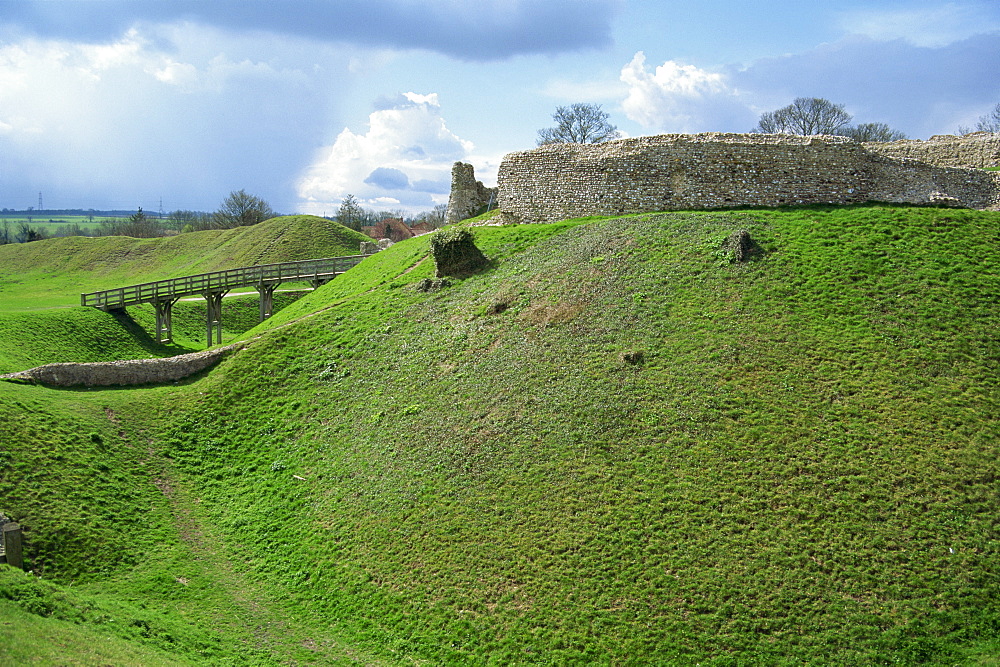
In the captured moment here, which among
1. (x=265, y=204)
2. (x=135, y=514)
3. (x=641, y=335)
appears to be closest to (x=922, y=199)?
(x=641, y=335)

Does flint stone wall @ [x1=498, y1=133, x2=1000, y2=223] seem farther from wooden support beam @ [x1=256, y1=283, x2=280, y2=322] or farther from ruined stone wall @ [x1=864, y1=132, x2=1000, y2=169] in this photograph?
wooden support beam @ [x1=256, y1=283, x2=280, y2=322]

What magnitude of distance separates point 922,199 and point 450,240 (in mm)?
15789

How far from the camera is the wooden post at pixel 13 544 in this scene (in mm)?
13664

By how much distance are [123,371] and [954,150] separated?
3089cm

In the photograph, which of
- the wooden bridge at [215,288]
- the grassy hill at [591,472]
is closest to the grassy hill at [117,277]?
the wooden bridge at [215,288]

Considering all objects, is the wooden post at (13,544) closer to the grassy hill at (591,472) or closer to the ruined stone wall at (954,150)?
the grassy hill at (591,472)

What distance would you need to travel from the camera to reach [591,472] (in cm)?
1468

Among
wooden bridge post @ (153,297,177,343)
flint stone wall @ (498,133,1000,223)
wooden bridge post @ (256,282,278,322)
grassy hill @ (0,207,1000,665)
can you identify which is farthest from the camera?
wooden bridge post @ (256,282,278,322)

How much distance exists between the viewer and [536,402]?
17016 mm

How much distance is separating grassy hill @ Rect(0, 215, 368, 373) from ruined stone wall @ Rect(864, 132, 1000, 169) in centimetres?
3617

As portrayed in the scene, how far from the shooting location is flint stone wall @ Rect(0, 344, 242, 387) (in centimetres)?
2225

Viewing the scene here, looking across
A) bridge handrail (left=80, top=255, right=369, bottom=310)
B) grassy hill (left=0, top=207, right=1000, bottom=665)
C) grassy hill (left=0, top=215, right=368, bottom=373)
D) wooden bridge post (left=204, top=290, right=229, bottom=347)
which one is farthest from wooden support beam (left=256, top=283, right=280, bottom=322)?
grassy hill (left=0, top=207, right=1000, bottom=665)

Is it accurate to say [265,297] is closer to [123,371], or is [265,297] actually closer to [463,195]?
[463,195]

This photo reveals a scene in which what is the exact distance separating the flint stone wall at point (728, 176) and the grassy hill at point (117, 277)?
960 inches
